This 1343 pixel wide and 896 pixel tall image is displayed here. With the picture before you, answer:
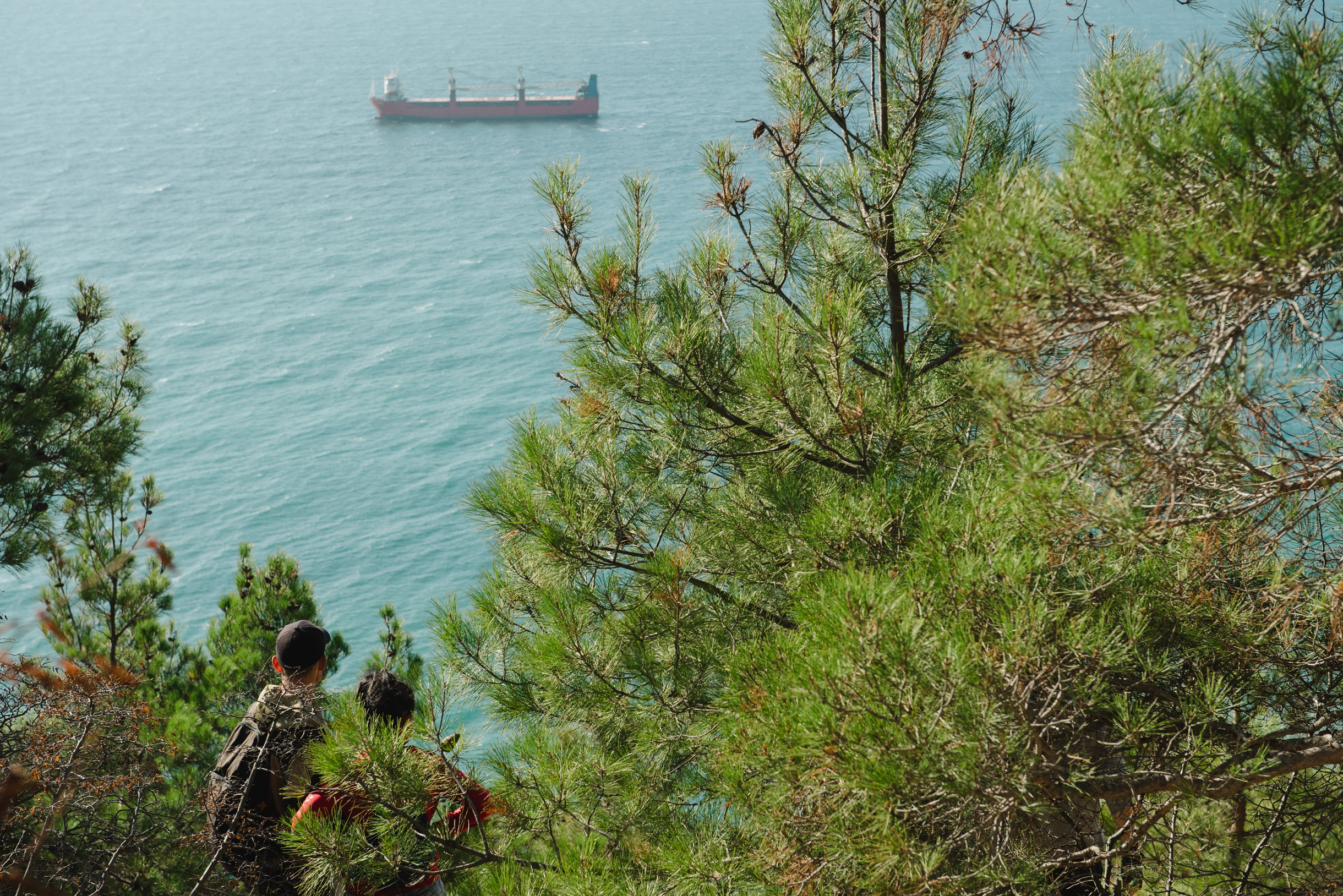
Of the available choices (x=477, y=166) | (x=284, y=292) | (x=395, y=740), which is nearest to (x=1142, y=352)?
(x=395, y=740)

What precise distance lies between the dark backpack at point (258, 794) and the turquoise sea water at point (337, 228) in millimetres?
762

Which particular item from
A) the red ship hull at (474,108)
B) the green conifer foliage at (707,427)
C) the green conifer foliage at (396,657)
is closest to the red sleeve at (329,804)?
the green conifer foliage at (707,427)

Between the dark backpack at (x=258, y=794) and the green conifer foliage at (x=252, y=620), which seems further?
the green conifer foliage at (x=252, y=620)

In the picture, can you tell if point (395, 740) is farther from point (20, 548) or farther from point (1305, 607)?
point (20, 548)

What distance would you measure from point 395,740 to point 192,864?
5.86 ft

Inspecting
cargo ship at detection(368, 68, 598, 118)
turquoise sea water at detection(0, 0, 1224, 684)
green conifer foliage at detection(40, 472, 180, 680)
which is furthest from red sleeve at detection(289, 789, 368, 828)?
cargo ship at detection(368, 68, 598, 118)

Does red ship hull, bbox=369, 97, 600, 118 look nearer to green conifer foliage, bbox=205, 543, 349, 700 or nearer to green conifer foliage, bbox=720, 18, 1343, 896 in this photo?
green conifer foliage, bbox=205, 543, 349, 700

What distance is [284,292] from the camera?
102ft

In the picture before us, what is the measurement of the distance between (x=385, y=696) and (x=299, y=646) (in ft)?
0.73

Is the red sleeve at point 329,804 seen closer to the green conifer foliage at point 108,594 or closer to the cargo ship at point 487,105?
the green conifer foliage at point 108,594

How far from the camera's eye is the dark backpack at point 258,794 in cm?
213

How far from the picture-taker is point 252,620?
494 cm

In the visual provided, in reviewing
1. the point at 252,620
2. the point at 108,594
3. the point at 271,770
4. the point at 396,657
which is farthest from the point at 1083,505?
the point at 108,594

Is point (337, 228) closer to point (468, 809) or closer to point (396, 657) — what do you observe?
point (396, 657)
